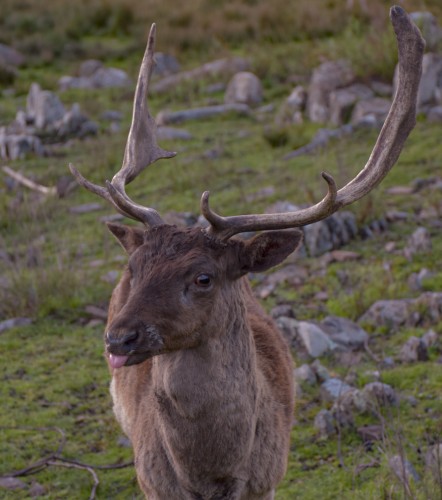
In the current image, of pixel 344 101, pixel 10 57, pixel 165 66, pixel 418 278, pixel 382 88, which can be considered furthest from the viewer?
pixel 10 57

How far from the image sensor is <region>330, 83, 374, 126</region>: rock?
39.8ft

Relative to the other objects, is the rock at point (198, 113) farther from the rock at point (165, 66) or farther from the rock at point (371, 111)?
the rock at point (165, 66)

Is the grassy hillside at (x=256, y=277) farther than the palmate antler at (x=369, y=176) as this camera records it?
Yes

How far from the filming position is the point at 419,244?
844 centimetres

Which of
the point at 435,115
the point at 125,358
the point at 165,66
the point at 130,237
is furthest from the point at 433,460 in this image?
the point at 165,66

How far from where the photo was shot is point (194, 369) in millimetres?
4148

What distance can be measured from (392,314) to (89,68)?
1122 cm

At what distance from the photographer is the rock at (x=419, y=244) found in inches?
331

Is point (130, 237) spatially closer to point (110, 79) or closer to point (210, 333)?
point (210, 333)

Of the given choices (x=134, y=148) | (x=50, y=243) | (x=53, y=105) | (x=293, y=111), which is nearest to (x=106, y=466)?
(x=134, y=148)

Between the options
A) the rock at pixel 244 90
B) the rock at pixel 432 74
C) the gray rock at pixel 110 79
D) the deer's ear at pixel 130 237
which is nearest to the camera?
the deer's ear at pixel 130 237

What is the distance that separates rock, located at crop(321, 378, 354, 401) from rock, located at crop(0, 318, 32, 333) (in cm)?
276

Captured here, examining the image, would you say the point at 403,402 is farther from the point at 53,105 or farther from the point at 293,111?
the point at 53,105

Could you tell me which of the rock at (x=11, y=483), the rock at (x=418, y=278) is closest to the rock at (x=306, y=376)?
the rock at (x=418, y=278)
